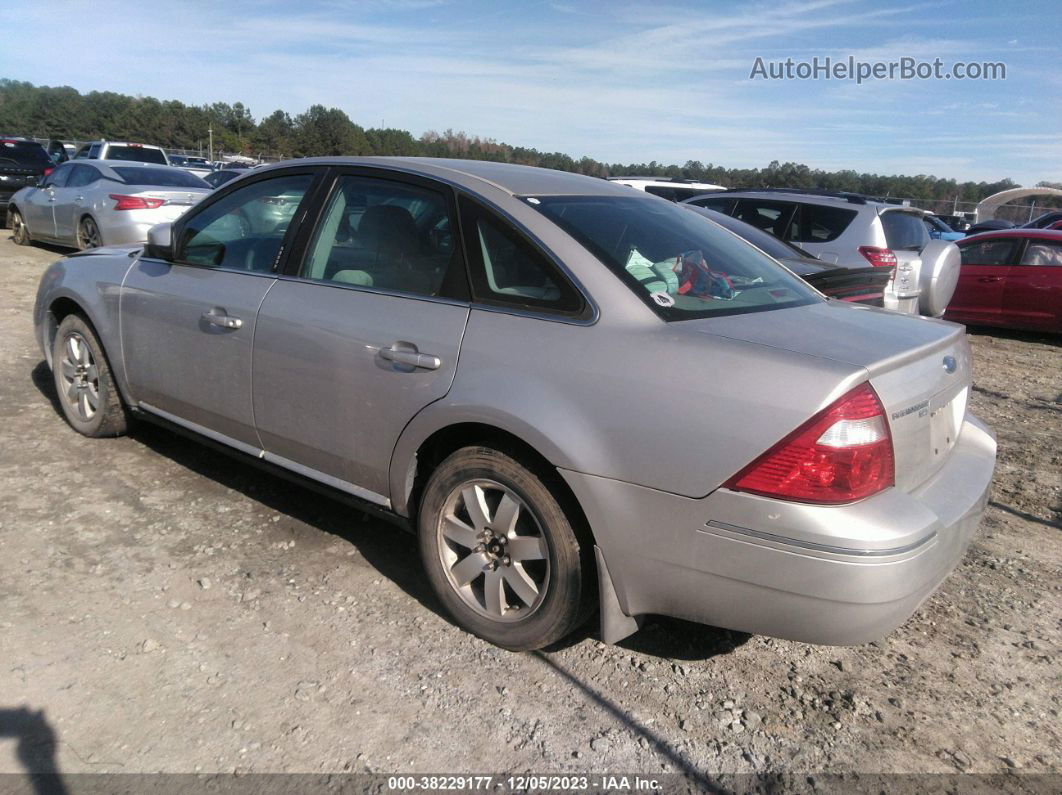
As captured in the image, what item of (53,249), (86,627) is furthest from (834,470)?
(53,249)

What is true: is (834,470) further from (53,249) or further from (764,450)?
(53,249)

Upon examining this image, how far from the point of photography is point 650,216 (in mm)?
3598

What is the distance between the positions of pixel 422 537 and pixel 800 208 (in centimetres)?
713

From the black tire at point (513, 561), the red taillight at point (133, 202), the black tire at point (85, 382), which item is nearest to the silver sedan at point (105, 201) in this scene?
the red taillight at point (133, 202)

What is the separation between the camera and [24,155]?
17.2 metres

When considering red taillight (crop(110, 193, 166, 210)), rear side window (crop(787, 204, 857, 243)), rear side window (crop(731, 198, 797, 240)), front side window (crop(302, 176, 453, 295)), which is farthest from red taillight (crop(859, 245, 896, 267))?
red taillight (crop(110, 193, 166, 210))

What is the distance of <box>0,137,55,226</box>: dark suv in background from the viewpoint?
1653 cm

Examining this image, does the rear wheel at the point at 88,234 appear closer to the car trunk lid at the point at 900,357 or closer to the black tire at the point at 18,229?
the black tire at the point at 18,229

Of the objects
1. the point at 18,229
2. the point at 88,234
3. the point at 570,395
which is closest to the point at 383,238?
the point at 570,395

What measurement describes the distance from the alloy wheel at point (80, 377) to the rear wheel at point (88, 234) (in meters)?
6.98

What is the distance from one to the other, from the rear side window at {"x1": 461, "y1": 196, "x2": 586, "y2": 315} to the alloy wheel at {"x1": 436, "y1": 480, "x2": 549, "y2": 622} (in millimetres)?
652

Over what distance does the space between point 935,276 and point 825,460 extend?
691 cm

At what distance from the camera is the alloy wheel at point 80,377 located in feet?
15.9

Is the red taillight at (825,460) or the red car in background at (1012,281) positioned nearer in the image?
the red taillight at (825,460)
